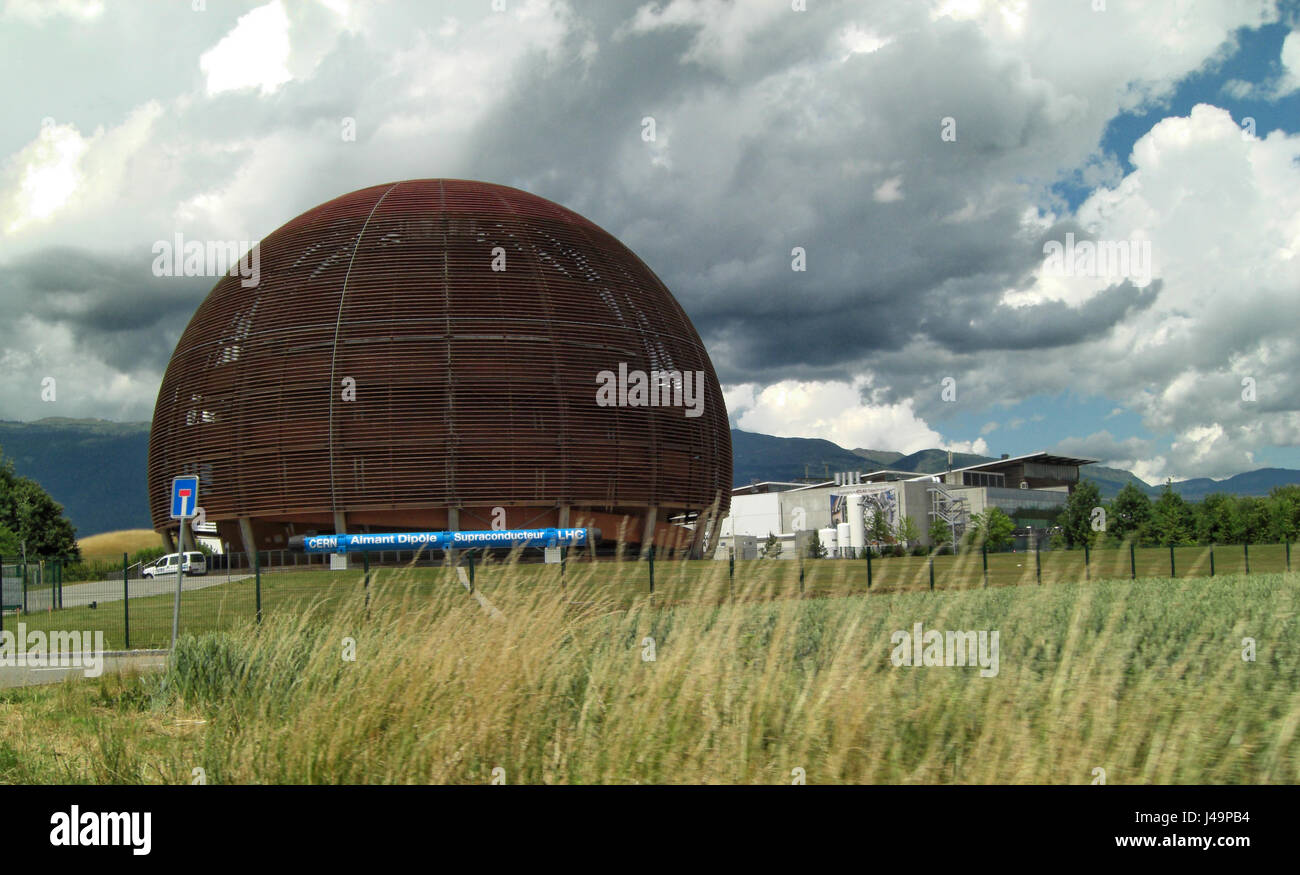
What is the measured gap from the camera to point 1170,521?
7962cm

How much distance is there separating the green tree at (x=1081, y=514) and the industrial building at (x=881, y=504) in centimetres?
859

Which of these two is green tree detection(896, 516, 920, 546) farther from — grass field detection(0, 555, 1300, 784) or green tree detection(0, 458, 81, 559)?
grass field detection(0, 555, 1300, 784)

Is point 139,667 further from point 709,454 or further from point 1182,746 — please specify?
point 709,454

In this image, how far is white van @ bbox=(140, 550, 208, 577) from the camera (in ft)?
131

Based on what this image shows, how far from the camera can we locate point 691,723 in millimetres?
6609

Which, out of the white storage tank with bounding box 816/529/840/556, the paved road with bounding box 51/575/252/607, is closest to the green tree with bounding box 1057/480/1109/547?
the white storage tank with bounding box 816/529/840/556

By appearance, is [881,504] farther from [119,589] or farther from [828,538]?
[119,589]

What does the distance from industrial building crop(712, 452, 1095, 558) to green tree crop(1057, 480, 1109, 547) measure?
859 centimetres

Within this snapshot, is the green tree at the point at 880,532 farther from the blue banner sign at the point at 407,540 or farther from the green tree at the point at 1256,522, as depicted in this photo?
the blue banner sign at the point at 407,540

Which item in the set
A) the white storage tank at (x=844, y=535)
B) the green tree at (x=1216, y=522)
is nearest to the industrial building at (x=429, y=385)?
the white storage tank at (x=844, y=535)

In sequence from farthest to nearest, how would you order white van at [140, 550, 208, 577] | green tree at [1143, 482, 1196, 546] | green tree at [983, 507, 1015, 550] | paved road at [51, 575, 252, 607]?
green tree at [983, 507, 1015, 550] < green tree at [1143, 482, 1196, 546] < white van at [140, 550, 208, 577] < paved road at [51, 575, 252, 607]

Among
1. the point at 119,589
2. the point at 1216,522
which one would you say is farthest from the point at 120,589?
the point at 1216,522

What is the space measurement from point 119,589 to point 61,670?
62.8 feet
